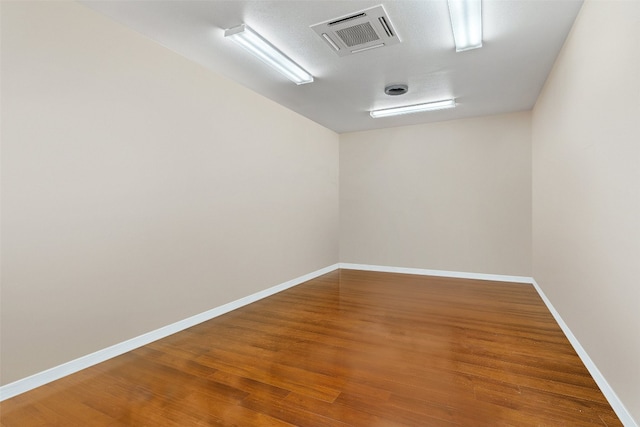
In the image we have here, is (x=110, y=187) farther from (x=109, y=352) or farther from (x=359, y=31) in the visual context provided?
(x=359, y=31)

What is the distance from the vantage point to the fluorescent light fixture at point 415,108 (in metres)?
4.68

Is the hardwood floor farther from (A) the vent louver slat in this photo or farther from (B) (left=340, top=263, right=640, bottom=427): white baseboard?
(A) the vent louver slat

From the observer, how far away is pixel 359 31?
9.26ft

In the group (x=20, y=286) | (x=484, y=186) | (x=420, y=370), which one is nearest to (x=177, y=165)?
(x=20, y=286)

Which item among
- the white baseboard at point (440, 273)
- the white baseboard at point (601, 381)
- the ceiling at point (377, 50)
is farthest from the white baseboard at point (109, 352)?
the white baseboard at point (601, 381)

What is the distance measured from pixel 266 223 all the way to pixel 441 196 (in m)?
3.21

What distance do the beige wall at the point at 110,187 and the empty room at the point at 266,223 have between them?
0.6 inches

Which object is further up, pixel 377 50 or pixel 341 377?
pixel 377 50

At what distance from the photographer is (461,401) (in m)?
2.02

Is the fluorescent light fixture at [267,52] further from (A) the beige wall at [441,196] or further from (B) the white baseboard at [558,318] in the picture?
(B) the white baseboard at [558,318]

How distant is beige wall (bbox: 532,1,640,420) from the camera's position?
1685mm

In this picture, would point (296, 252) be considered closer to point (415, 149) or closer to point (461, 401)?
point (415, 149)

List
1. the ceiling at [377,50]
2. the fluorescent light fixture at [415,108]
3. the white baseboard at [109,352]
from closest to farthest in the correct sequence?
1. the white baseboard at [109,352]
2. the ceiling at [377,50]
3. the fluorescent light fixture at [415,108]

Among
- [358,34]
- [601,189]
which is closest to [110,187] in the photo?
[358,34]
